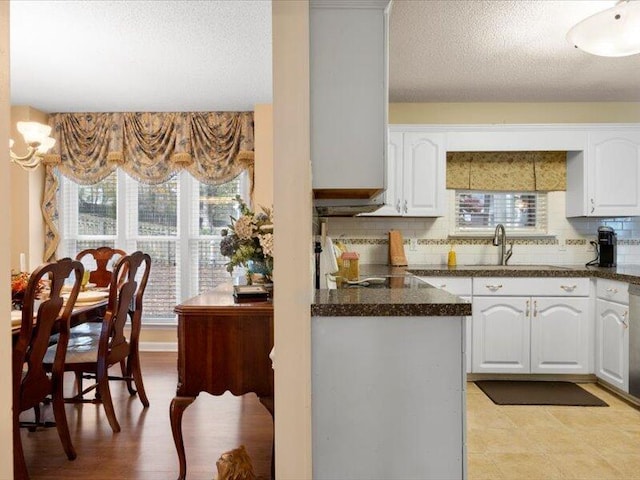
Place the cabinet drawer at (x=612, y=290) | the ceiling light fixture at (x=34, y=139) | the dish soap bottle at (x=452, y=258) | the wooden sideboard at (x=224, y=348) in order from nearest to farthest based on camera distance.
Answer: the wooden sideboard at (x=224, y=348) < the ceiling light fixture at (x=34, y=139) < the cabinet drawer at (x=612, y=290) < the dish soap bottle at (x=452, y=258)

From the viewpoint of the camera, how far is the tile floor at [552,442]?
94.3 inches

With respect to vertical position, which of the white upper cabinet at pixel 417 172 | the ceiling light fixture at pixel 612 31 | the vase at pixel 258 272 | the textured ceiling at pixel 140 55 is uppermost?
the textured ceiling at pixel 140 55

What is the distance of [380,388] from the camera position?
174cm

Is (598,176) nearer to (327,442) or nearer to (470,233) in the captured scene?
(470,233)

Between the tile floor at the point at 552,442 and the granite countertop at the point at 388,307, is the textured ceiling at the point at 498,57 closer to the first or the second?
the granite countertop at the point at 388,307

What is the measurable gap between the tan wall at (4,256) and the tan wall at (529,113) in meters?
3.64

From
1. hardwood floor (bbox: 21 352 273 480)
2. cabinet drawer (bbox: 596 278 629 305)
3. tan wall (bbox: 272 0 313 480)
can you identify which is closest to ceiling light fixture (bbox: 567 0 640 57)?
tan wall (bbox: 272 0 313 480)

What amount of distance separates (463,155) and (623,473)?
281 centimetres

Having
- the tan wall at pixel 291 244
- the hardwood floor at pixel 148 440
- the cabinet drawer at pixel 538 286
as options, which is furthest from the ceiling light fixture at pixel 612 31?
the hardwood floor at pixel 148 440

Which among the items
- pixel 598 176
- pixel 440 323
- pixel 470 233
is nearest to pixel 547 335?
pixel 470 233

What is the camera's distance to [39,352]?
7.79 feet

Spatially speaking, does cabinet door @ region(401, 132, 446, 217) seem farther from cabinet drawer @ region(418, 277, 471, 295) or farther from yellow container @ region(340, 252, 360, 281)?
yellow container @ region(340, 252, 360, 281)

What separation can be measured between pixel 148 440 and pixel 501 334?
8.90 feet

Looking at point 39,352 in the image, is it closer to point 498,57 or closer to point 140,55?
point 140,55
